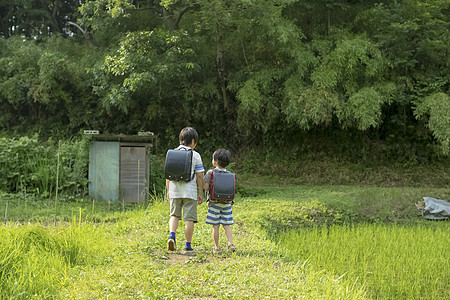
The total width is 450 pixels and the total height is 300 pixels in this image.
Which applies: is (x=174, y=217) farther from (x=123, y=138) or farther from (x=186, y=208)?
(x=123, y=138)

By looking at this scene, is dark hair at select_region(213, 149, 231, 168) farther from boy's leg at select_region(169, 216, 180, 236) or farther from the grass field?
the grass field

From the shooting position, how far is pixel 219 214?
5344mm

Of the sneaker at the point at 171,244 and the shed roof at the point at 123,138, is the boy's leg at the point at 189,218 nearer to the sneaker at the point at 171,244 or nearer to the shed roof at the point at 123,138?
the sneaker at the point at 171,244

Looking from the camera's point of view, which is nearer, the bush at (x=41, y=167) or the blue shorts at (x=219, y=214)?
the blue shorts at (x=219, y=214)

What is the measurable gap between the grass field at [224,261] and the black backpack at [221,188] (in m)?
0.59

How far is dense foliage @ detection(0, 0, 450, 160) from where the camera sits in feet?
45.1

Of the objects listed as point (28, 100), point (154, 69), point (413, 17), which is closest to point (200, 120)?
point (154, 69)

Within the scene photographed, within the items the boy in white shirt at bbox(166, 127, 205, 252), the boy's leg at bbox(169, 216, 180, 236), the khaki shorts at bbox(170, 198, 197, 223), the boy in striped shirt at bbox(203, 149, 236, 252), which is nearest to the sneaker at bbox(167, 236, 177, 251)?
the boy in white shirt at bbox(166, 127, 205, 252)

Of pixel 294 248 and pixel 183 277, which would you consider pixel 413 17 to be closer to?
pixel 294 248

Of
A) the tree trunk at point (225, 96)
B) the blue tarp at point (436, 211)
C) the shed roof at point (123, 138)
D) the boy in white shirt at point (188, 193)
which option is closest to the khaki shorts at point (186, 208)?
the boy in white shirt at point (188, 193)

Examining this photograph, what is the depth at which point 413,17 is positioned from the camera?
14.1 metres

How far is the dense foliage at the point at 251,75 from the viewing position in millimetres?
13742

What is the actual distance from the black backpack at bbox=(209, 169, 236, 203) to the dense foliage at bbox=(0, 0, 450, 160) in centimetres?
845

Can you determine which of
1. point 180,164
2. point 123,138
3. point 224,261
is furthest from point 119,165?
point 224,261
